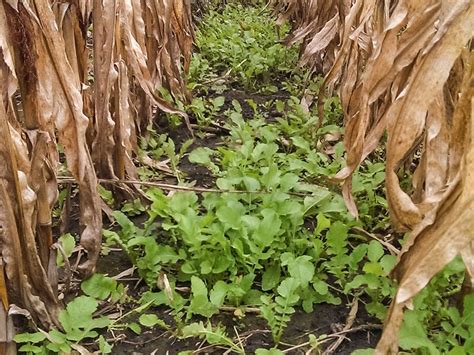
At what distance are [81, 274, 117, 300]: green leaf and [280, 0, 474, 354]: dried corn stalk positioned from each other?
1.79ft

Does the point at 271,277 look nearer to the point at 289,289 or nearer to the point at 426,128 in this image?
the point at 289,289

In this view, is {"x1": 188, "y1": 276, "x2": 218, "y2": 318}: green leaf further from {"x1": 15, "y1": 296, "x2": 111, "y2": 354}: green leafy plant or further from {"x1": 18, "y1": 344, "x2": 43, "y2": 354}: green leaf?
{"x1": 18, "y1": 344, "x2": 43, "y2": 354}: green leaf

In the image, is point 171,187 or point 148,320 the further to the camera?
point 171,187

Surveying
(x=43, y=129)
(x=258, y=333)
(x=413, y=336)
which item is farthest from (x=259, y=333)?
(x=43, y=129)

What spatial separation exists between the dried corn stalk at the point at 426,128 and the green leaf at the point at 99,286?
1.79 ft

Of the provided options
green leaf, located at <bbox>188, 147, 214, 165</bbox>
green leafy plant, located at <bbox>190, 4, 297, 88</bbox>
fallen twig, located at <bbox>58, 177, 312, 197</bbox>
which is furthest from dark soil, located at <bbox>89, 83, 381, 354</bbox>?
green leafy plant, located at <bbox>190, 4, 297, 88</bbox>

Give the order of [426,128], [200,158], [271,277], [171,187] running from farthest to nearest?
1. [200,158]
2. [171,187]
3. [271,277]
4. [426,128]

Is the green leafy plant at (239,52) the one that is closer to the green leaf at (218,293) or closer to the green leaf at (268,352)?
the green leaf at (218,293)

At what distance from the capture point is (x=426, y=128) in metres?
1.30

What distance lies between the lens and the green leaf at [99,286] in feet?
4.47

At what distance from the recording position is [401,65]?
1324 mm

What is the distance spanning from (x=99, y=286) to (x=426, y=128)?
2.48 ft

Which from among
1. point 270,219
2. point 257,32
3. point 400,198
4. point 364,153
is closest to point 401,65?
point 364,153

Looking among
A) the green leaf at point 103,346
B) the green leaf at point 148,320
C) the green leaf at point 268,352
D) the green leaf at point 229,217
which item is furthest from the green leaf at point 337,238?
the green leaf at point 103,346
